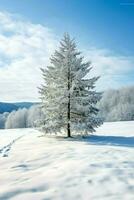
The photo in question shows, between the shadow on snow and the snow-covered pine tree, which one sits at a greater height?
the snow-covered pine tree

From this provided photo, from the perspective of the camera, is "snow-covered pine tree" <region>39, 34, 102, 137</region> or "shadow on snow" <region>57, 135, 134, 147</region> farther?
"snow-covered pine tree" <region>39, 34, 102, 137</region>

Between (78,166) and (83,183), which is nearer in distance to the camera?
(83,183)

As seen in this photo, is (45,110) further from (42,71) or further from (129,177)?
(129,177)

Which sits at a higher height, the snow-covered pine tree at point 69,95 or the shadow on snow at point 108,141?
the snow-covered pine tree at point 69,95

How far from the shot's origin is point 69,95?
24000 millimetres

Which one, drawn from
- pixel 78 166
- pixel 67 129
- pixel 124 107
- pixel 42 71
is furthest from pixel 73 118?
pixel 124 107

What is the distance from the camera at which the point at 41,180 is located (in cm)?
805

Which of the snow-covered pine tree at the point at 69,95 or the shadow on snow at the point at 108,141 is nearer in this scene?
the shadow on snow at the point at 108,141

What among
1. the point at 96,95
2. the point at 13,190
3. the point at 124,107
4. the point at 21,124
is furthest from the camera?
the point at 21,124

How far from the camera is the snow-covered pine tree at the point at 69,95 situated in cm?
2361

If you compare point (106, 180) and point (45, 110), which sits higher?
point (45, 110)

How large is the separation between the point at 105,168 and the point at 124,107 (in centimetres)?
8591

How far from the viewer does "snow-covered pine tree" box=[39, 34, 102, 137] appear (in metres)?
23.6

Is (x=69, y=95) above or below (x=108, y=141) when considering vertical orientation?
above
